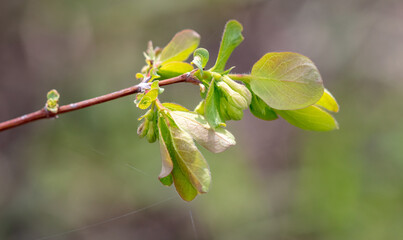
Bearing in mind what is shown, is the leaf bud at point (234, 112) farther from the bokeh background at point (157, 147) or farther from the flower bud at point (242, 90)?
the bokeh background at point (157, 147)

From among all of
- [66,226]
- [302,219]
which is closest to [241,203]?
[302,219]

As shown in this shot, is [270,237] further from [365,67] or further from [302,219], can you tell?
[365,67]

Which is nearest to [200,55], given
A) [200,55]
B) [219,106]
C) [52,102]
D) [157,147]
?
[200,55]

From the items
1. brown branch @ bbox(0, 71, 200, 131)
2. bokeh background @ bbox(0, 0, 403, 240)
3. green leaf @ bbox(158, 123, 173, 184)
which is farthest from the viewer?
bokeh background @ bbox(0, 0, 403, 240)

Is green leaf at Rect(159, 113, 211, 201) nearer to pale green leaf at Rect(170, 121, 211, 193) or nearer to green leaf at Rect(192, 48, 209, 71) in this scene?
pale green leaf at Rect(170, 121, 211, 193)

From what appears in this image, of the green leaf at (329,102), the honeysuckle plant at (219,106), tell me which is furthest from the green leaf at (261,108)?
the green leaf at (329,102)

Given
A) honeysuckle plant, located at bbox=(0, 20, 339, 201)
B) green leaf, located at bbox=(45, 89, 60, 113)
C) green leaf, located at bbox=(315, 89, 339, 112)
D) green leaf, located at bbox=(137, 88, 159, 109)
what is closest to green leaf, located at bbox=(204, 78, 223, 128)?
honeysuckle plant, located at bbox=(0, 20, 339, 201)
